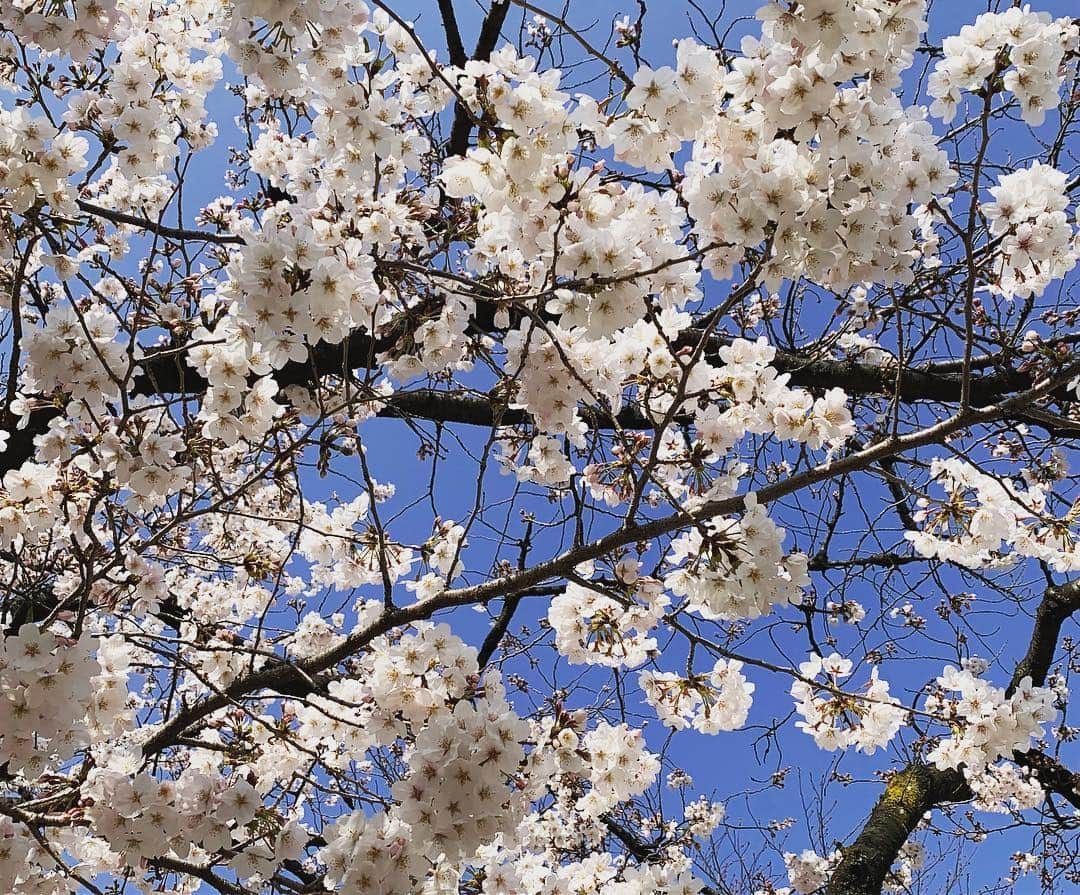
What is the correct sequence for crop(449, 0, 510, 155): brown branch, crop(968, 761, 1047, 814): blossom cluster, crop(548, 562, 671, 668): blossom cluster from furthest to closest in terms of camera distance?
crop(968, 761, 1047, 814): blossom cluster
crop(449, 0, 510, 155): brown branch
crop(548, 562, 671, 668): blossom cluster

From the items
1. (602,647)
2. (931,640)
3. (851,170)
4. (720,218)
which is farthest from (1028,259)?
(931,640)

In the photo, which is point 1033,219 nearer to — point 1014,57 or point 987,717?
point 1014,57

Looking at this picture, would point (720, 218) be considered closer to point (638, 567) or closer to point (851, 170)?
point (851, 170)

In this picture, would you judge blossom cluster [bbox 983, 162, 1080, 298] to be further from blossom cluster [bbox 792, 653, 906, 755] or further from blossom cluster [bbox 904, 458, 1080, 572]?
blossom cluster [bbox 792, 653, 906, 755]

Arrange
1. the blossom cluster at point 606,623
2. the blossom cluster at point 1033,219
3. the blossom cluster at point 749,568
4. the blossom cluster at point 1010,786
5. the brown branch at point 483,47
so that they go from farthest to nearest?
1. the blossom cluster at point 1010,786
2. the brown branch at point 483,47
3. the blossom cluster at point 606,623
4. the blossom cluster at point 1033,219
5. the blossom cluster at point 749,568

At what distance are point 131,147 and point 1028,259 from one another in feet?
8.30

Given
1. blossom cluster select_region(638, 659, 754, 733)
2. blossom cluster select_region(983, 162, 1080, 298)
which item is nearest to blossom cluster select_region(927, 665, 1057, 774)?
blossom cluster select_region(638, 659, 754, 733)

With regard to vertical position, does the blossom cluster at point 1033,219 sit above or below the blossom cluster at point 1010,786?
above

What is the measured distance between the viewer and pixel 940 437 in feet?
6.32

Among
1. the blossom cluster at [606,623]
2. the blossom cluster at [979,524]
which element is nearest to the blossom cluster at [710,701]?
the blossom cluster at [606,623]

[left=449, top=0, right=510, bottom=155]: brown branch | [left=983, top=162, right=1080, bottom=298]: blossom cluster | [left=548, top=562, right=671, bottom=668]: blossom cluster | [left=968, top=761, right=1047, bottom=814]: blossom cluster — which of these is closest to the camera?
[left=983, top=162, right=1080, bottom=298]: blossom cluster

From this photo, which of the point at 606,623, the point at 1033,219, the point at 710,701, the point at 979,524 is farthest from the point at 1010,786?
the point at 1033,219

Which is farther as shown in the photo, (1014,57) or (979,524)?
(979,524)

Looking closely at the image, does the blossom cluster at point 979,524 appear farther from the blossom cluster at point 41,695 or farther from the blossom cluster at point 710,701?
the blossom cluster at point 41,695
